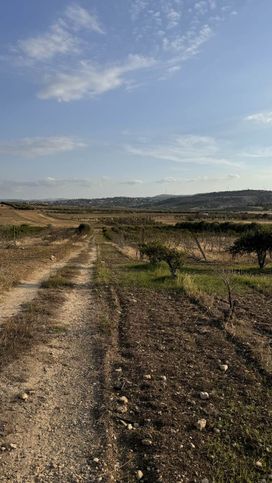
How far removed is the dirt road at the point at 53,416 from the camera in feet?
14.7

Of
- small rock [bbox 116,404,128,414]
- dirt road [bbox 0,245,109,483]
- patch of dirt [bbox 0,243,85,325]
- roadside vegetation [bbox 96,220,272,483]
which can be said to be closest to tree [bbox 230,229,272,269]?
roadside vegetation [bbox 96,220,272,483]

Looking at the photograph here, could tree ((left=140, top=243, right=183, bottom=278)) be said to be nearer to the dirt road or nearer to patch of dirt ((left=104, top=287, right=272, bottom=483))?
patch of dirt ((left=104, top=287, right=272, bottom=483))

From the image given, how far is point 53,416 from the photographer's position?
563cm

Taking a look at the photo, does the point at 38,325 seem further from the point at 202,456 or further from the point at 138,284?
the point at 138,284

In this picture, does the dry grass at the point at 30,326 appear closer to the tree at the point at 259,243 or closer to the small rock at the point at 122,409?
the small rock at the point at 122,409

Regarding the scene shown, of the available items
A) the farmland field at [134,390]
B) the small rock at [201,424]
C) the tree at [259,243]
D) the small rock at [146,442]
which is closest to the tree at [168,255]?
the farmland field at [134,390]

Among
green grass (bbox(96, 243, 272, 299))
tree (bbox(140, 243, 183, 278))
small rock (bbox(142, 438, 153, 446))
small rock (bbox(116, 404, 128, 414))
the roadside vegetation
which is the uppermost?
tree (bbox(140, 243, 183, 278))

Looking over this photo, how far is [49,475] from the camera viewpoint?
4.34 meters

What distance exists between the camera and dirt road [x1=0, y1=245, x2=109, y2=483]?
176 inches

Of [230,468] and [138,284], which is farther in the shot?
[138,284]

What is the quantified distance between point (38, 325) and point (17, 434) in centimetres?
497

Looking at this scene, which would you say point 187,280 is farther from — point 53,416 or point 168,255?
point 53,416

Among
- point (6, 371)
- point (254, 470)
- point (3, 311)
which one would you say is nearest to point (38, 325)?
point (3, 311)

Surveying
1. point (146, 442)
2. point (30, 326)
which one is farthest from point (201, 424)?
point (30, 326)
